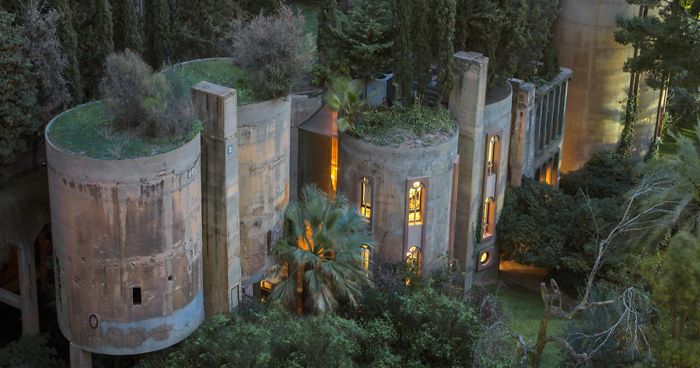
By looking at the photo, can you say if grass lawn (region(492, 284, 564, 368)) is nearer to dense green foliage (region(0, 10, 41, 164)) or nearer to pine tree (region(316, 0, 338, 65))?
pine tree (region(316, 0, 338, 65))

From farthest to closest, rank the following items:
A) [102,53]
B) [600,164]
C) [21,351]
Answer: [600,164]
[102,53]
[21,351]

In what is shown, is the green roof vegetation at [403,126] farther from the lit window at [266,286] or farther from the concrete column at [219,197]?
the concrete column at [219,197]

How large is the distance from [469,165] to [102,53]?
559 inches

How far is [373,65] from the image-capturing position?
4294 centimetres

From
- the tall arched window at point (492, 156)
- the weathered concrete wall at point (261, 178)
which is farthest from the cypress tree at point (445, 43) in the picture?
the weathered concrete wall at point (261, 178)

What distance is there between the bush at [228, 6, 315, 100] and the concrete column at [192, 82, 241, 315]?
76.5 inches

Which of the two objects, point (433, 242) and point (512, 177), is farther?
point (512, 177)

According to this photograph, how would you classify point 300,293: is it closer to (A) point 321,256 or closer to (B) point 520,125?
(A) point 321,256

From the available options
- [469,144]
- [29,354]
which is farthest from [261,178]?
[469,144]

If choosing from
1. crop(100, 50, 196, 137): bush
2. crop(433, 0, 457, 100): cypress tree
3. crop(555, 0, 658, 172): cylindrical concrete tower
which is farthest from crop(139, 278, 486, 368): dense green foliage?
crop(555, 0, 658, 172): cylindrical concrete tower

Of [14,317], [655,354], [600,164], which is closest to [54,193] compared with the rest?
[14,317]

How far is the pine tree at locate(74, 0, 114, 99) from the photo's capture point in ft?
126

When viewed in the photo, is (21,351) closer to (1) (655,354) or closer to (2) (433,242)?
(2) (433,242)

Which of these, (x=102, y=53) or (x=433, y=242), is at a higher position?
(x=102, y=53)
